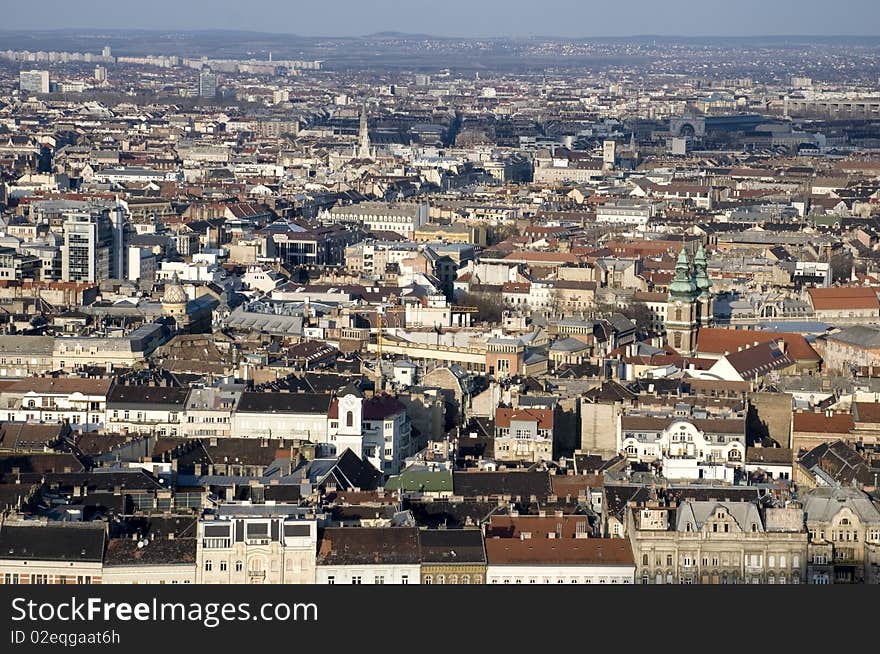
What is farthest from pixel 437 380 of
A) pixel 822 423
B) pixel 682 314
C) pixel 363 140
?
pixel 363 140

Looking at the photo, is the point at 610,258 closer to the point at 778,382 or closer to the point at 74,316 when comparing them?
the point at 74,316

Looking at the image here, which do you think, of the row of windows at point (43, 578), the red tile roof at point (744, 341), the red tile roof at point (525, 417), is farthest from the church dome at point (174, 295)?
the row of windows at point (43, 578)

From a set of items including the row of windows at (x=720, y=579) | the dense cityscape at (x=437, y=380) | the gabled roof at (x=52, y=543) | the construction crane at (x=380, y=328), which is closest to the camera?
the gabled roof at (x=52, y=543)

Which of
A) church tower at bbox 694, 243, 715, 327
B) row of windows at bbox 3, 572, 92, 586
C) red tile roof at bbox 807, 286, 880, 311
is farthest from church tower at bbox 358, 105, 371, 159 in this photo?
row of windows at bbox 3, 572, 92, 586

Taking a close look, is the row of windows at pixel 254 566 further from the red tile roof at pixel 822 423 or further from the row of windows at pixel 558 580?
the red tile roof at pixel 822 423

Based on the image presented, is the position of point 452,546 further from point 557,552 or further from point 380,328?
point 380,328
